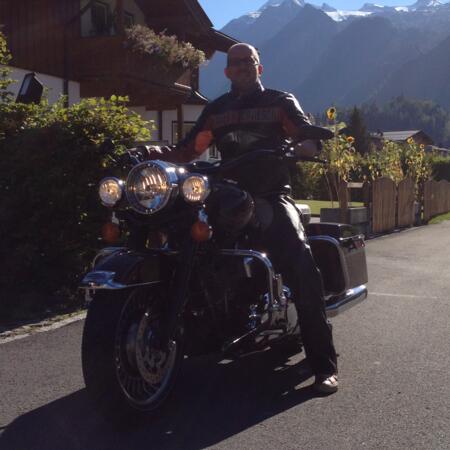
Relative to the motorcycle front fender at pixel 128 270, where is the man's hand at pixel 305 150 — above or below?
above

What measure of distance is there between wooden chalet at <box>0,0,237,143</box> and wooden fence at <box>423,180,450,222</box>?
762 cm

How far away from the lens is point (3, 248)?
262 inches

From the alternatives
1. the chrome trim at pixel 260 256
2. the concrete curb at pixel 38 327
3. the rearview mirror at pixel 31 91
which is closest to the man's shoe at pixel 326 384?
the chrome trim at pixel 260 256

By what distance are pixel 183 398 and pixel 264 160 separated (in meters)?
1.43

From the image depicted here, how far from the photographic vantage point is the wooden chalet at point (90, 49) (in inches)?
642

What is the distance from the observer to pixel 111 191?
143 inches

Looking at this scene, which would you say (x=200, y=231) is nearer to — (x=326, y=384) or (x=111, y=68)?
(x=326, y=384)

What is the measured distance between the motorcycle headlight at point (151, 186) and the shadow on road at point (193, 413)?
3.59ft

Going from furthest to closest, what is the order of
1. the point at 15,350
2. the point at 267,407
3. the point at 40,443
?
the point at 15,350
the point at 267,407
the point at 40,443

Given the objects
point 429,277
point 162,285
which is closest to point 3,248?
point 162,285

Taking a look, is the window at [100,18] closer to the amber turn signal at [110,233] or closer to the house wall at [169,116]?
the house wall at [169,116]

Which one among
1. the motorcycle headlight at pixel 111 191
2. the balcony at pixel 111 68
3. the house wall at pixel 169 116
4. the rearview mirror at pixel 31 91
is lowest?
the motorcycle headlight at pixel 111 191

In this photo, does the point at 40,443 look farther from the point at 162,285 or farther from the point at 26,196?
the point at 26,196

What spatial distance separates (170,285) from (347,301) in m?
1.64
